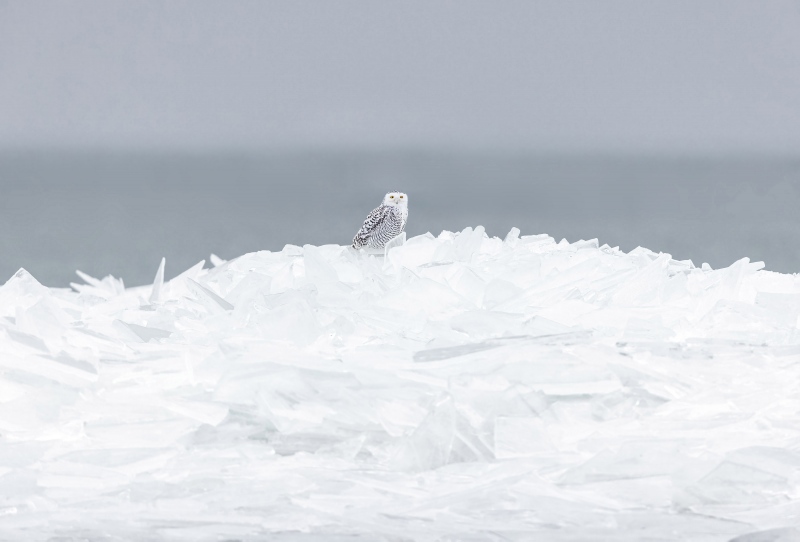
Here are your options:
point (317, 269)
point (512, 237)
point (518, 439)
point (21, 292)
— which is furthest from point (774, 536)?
point (21, 292)

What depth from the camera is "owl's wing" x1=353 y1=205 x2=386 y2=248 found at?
243 centimetres

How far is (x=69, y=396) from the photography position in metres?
1.54

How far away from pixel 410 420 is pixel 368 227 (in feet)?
3.43

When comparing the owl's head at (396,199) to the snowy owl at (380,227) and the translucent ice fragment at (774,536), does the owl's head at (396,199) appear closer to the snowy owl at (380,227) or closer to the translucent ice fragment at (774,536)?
the snowy owl at (380,227)

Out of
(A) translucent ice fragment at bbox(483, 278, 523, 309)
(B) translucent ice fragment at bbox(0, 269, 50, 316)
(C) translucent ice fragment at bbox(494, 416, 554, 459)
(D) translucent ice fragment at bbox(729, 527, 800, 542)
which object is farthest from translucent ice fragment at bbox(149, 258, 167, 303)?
(D) translucent ice fragment at bbox(729, 527, 800, 542)

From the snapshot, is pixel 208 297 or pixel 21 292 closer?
pixel 208 297

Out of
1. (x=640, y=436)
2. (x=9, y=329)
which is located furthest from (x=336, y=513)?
(x=9, y=329)

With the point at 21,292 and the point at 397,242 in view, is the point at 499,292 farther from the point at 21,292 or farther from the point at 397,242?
the point at 21,292

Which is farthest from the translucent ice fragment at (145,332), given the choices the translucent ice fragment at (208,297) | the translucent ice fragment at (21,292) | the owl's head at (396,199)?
the owl's head at (396,199)

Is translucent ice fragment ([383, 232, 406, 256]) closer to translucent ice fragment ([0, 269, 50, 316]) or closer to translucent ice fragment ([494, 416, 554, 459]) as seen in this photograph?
translucent ice fragment ([0, 269, 50, 316])

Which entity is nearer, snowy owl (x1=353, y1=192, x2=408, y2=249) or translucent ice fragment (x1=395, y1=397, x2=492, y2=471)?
translucent ice fragment (x1=395, y1=397, x2=492, y2=471)

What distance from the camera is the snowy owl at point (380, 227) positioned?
2434 millimetres

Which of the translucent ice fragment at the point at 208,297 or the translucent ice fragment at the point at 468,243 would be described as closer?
the translucent ice fragment at the point at 208,297

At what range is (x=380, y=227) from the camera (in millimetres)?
2432
